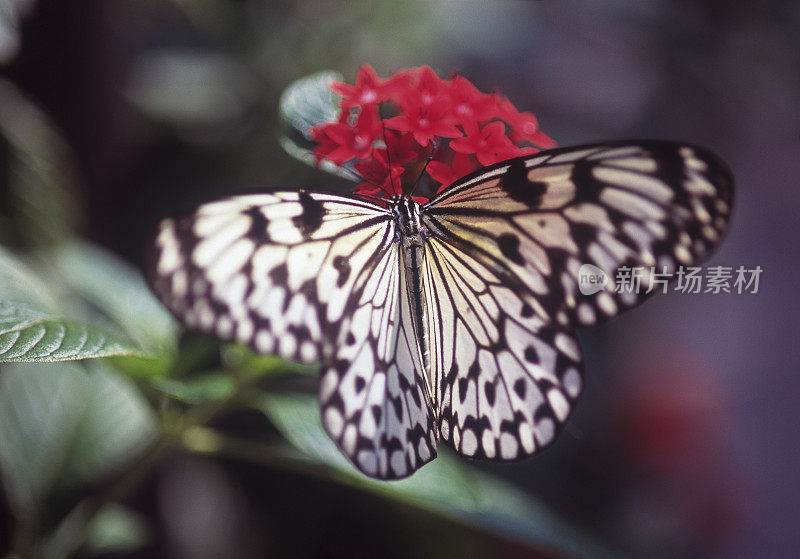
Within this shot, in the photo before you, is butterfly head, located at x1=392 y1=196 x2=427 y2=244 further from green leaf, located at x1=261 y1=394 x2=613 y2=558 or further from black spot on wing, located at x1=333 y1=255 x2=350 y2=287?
green leaf, located at x1=261 y1=394 x2=613 y2=558

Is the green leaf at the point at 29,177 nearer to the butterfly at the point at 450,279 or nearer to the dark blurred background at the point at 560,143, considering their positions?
the dark blurred background at the point at 560,143

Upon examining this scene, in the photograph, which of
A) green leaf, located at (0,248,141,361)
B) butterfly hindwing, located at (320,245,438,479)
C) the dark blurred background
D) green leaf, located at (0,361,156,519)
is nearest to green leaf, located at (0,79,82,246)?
the dark blurred background

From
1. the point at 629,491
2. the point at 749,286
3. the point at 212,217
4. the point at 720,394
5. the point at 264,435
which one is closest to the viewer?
the point at 212,217

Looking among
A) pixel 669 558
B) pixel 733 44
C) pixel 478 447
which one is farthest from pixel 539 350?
pixel 733 44

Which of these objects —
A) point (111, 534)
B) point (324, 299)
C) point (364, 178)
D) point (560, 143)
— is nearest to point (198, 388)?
point (324, 299)

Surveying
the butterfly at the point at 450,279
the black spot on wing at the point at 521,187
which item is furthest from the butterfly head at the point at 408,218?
the black spot on wing at the point at 521,187

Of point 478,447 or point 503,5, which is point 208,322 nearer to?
point 478,447

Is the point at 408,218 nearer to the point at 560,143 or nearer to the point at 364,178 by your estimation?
the point at 364,178
